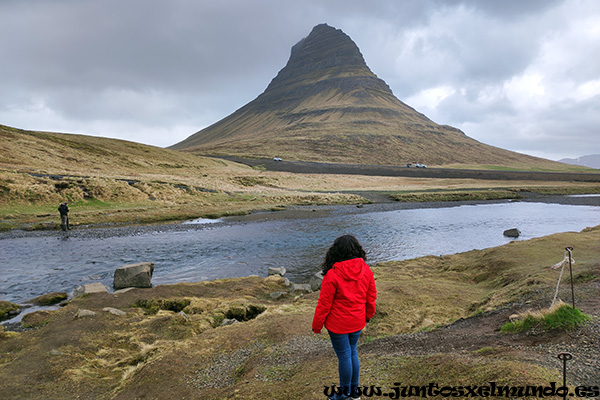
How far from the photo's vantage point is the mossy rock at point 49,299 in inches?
662

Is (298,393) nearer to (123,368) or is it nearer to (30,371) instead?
(123,368)

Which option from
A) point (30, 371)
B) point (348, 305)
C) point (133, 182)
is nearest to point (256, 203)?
point (133, 182)

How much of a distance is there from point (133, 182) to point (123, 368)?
54916 millimetres

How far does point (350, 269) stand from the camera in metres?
6.19

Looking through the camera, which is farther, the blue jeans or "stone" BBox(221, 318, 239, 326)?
"stone" BBox(221, 318, 239, 326)

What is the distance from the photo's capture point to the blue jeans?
610 cm

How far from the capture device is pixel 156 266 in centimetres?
2430

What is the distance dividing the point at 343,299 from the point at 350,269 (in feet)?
1.76

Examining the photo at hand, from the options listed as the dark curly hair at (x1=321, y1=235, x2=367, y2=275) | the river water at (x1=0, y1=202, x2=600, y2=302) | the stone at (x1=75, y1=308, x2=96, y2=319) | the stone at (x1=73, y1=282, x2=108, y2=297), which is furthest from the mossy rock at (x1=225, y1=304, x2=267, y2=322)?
the dark curly hair at (x1=321, y1=235, x2=367, y2=275)

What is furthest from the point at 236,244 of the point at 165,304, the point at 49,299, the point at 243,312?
the point at 243,312

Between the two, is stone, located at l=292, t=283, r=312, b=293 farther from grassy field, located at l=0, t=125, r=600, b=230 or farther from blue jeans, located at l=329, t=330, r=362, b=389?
grassy field, located at l=0, t=125, r=600, b=230

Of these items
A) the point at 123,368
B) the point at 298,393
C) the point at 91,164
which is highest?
the point at 91,164

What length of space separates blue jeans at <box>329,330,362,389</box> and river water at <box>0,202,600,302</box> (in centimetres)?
1561

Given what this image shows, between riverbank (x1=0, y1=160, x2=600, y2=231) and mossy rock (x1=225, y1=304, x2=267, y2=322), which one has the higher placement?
riverbank (x1=0, y1=160, x2=600, y2=231)
